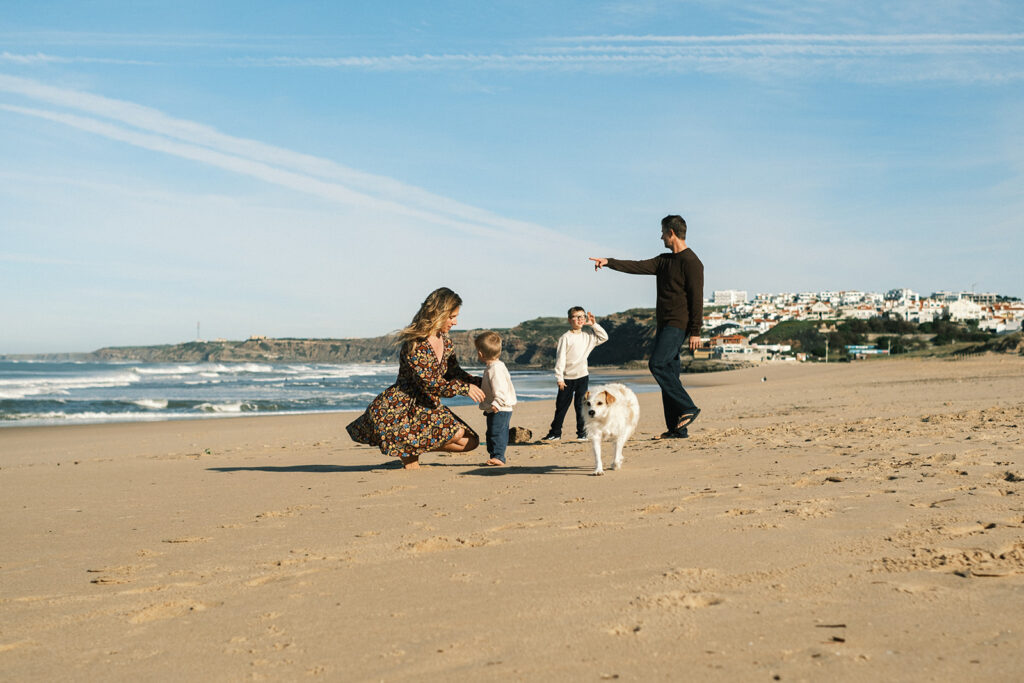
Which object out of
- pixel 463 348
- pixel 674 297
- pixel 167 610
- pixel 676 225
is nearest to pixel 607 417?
pixel 674 297

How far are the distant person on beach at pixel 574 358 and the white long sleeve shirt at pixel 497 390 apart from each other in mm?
1759

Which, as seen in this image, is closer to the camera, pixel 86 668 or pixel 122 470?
pixel 86 668

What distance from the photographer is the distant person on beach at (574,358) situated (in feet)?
27.2

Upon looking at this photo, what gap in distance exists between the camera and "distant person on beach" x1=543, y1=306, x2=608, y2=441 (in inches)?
327

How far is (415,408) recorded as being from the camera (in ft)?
20.9

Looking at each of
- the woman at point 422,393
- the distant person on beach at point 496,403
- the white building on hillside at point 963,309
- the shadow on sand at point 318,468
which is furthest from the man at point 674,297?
the white building on hillside at point 963,309

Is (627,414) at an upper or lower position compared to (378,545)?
upper

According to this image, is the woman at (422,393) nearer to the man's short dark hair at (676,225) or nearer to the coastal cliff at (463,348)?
the man's short dark hair at (676,225)

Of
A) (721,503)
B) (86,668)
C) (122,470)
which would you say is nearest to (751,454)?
(721,503)

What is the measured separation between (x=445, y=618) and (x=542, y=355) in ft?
338

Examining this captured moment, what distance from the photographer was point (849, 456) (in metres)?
5.70

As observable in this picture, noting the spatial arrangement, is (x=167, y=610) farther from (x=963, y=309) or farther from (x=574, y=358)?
(x=963, y=309)

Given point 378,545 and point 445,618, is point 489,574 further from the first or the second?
point 378,545

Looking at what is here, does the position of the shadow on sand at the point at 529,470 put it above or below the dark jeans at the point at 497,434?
below
